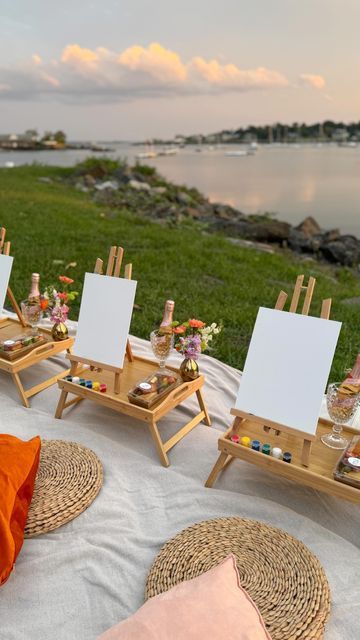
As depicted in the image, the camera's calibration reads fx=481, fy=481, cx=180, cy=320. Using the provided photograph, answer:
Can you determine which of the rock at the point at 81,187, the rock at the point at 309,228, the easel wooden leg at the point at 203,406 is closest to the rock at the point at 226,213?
the rock at the point at 309,228

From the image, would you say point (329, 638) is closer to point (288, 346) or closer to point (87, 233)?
point (288, 346)

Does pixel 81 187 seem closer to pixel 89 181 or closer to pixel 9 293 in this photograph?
pixel 89 181

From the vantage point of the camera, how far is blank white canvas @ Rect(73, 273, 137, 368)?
9.79 ft

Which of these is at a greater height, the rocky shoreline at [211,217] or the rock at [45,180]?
the rock at [45,180]

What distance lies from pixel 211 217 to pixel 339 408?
12109mm

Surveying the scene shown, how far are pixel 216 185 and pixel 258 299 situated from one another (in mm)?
19006

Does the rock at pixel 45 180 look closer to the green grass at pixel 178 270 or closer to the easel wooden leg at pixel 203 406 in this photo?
the green grass at pixel 178 270

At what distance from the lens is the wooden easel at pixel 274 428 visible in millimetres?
2344

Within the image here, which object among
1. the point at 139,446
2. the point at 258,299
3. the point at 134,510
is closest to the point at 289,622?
the point at 134,510

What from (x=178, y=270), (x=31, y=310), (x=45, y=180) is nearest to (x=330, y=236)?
(x=178, y=270)

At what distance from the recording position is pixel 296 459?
94.7 inches

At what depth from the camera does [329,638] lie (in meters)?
1.80

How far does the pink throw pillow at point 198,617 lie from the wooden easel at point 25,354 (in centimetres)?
209

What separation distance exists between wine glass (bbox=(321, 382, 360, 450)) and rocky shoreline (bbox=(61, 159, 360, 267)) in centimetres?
748
